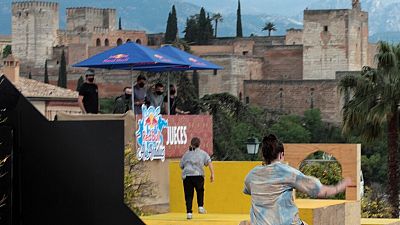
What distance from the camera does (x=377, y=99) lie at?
86.4 feet

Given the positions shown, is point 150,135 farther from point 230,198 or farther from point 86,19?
point 86,19

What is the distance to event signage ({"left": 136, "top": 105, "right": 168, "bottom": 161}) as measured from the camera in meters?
14.8

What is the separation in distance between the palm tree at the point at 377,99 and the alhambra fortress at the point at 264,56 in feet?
207

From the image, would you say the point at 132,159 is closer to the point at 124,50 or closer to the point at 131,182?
the point at 131,182

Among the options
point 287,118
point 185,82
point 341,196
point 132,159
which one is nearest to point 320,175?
point 341,196

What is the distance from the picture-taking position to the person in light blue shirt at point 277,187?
8.45 meters

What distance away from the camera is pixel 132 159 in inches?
542

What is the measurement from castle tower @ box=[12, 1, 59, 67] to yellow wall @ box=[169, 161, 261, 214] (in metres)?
95.3

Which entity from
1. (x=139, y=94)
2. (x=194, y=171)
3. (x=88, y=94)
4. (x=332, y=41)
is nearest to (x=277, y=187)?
(x=194, y=171)

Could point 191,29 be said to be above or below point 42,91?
above

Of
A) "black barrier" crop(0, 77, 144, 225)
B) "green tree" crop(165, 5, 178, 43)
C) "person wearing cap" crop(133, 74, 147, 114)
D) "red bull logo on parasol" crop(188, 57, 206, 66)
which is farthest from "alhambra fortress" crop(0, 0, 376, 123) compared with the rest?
"black barrier" crop(0, 77, 144, 225)

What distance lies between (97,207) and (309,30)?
3680 inches

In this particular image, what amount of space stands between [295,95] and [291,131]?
12958 mm

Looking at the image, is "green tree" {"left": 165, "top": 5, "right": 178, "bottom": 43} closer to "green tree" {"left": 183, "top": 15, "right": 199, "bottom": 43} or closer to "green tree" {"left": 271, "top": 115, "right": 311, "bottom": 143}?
"green tree" {"left": 183, "top": 15, "right": 199, "bottom": 43}
